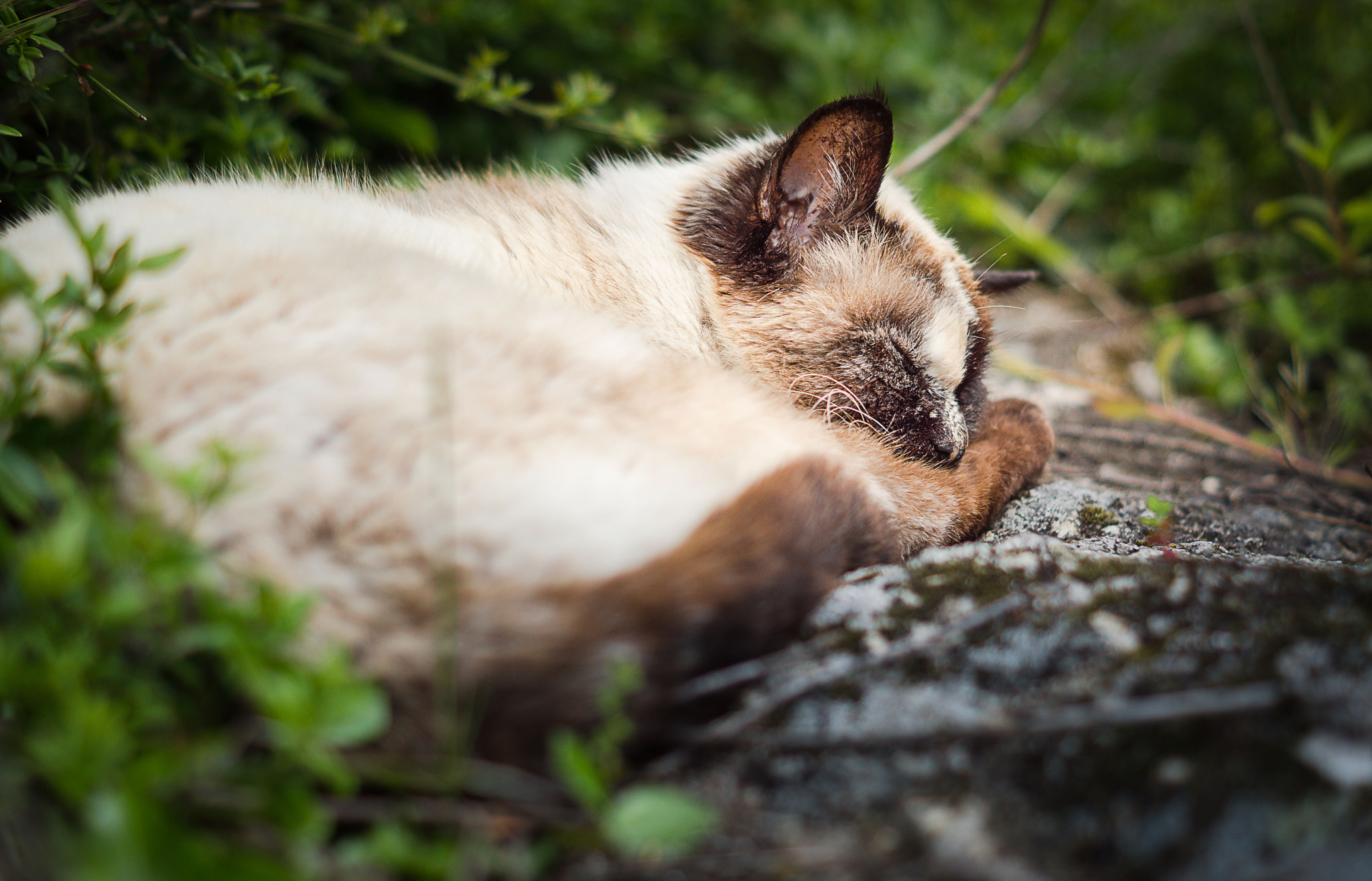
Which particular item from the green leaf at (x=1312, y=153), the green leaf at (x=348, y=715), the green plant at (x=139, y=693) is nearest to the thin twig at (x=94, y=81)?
the green plant at (x=139, y=693)

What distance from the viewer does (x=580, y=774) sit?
37.8 inches

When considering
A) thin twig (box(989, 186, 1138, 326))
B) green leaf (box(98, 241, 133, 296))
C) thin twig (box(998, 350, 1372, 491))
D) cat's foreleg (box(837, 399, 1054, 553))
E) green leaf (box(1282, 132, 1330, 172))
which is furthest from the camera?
thin twig (box(989, 186, 1138, 326))

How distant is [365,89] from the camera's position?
3.22 metres

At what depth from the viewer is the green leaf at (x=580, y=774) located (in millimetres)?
961

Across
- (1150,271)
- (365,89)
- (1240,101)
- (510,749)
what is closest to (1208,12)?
(1240,101)

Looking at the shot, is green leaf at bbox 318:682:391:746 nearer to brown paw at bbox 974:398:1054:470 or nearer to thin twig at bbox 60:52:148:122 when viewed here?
thin twig at bbox 60:52:148:122

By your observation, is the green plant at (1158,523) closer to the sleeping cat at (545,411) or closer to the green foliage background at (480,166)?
the sleeping cat at (545,411)

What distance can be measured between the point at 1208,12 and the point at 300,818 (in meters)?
6.15

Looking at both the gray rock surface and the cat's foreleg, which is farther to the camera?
the cat's foreleg

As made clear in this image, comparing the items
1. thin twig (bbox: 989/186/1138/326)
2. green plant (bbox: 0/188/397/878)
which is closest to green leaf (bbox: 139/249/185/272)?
green plant (bbox: 0/188/397/878)

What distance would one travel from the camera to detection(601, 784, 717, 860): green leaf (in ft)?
3.08

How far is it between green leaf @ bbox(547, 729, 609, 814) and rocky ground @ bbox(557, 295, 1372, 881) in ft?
0.32

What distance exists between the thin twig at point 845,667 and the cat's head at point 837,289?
0.84 m

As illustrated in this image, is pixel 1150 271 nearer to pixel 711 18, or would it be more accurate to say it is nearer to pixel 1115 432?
pixel 1115 432
